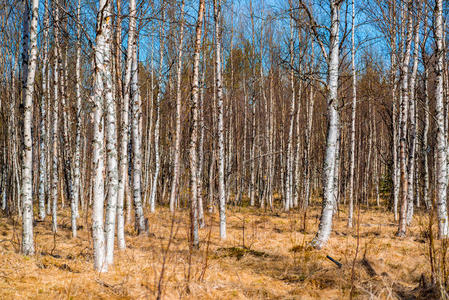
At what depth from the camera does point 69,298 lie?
3703mm

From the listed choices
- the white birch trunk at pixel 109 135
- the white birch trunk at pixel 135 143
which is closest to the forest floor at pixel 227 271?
→ the white birch trunk at pixel 109 135

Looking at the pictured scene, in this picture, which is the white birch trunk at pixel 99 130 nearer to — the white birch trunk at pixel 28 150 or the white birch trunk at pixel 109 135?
the white birch trunk at pixel 109 135

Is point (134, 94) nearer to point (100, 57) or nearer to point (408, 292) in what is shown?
point (100, 57)

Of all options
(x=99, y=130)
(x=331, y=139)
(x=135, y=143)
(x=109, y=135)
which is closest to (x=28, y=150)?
(x=109, y=135)

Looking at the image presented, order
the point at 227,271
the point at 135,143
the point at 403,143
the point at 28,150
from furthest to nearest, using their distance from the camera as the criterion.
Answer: the point at 135,143 → the point at 403,143 → the point at 28,150 → the point at 227,271

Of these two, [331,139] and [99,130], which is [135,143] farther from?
[331,139]

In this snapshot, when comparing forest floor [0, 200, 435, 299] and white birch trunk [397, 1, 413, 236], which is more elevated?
white birch trunk [397, 1, 413, 236]

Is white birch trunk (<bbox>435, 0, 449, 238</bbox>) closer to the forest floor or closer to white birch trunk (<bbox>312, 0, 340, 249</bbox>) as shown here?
the forest floor

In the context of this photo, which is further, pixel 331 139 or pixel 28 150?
pixel 331 139

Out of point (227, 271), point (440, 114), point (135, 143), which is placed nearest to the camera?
point (227, 271)

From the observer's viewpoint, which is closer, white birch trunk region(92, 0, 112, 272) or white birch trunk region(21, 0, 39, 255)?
white birch trunk region(92, 0, 112, 272)

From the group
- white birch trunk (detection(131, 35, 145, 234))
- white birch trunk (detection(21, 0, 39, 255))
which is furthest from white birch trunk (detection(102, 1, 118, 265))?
white birch trunk (detection(131, 35, 145, 234))

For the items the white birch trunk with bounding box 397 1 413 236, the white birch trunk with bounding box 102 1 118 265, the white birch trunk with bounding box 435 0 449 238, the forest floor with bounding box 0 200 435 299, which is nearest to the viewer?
the forest floor with bounding box 0 200 435 299

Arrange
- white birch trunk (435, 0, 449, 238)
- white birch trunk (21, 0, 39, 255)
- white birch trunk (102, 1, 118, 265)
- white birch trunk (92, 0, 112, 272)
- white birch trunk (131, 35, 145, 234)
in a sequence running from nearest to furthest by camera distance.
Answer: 1. white birch trunk (92, 0, 112, 272)
2. white birch trunk (102, 1, 118, 265)
3. white birch trunk (21, 0, 39, 255)
4. white birch trunk (435, 0, 449, 238)
5. white birch trunk (131, 35, 145, 234)
